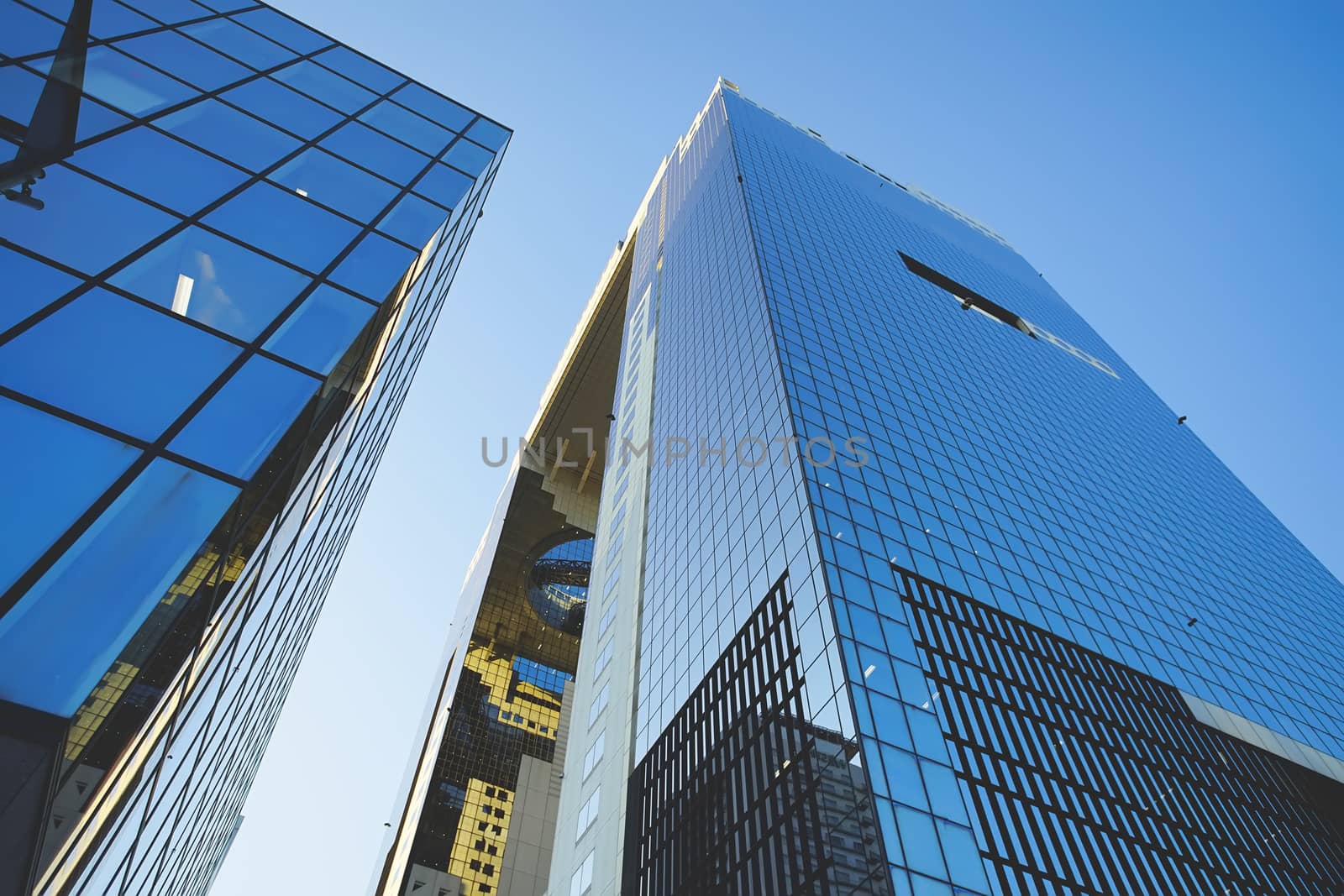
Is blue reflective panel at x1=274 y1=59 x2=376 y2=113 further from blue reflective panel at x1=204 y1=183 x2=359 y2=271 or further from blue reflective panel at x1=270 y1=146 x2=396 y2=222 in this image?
blue reflective panel at x1=204 y1=183 x2=359 y2=271

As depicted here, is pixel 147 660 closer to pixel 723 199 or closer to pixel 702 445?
pixel 702 445

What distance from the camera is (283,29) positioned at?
51.6 ft

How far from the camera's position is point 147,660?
6.01 m

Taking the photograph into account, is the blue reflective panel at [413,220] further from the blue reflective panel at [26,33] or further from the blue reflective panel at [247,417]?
the blue reflective panel at [247,417]

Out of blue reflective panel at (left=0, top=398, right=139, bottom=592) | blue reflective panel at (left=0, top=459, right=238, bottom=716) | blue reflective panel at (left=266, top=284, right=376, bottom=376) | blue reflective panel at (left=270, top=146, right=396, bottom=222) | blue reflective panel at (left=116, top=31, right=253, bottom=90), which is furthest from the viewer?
blue reflective panel at (left=116, top=31, right=253, bottom=90)

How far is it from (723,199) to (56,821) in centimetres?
6984

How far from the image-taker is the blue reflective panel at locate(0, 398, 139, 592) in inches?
204

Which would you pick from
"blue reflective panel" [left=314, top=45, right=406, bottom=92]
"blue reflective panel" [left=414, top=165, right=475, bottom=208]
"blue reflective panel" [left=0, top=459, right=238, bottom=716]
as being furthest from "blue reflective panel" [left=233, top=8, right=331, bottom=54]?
"blue reflective panel" [left=0, top=459, right=238, bottom=716]

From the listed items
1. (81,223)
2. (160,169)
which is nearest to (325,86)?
(160,169)

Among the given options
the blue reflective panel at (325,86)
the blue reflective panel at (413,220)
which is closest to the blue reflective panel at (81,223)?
the blue reflective panel at (413,220)

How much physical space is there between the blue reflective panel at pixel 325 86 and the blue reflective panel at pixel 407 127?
273mm

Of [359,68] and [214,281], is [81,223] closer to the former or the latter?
[214,281]

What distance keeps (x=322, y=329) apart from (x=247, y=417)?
193 cm

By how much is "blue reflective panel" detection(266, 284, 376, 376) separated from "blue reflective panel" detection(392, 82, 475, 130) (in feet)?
29.3
